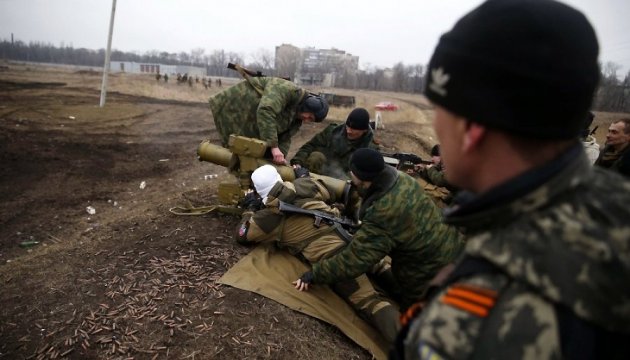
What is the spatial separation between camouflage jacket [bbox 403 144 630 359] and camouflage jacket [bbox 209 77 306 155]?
4331 millimetres

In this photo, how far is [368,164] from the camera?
341 centimetres

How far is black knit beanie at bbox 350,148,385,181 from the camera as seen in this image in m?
3.40

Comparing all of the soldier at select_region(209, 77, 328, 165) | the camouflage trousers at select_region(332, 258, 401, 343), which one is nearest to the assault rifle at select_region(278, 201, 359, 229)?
the camouflage trousers at select_region(332, 258, 401, 343)

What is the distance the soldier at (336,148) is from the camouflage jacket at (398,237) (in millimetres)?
2331

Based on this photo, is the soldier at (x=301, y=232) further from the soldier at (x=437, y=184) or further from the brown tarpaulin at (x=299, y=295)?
the soldier at (x=437, y=184)

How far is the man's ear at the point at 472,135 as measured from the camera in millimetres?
922

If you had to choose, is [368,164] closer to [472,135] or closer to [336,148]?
[472,135]

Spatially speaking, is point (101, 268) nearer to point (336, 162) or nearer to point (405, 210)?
point (405, 210)

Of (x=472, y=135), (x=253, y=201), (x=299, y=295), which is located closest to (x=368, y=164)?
(x=299, y=295)

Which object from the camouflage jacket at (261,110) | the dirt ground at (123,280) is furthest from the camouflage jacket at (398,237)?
the camouflage jacket at (261,110)

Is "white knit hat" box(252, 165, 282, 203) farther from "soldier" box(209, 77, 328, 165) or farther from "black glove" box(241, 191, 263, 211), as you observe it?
"soldier" box(209, 77, 328, 165)

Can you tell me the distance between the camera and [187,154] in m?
11.0

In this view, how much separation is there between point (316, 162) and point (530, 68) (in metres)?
5.16

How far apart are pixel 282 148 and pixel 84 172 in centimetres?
536
